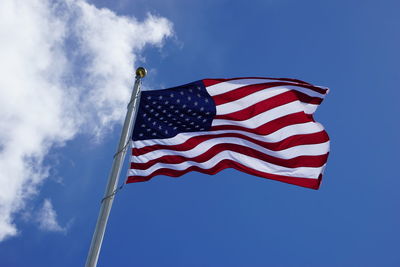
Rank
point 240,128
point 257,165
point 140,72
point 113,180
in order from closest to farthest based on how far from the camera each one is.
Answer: point 113,180 → point 140,72 → point 257,165 → point 240,128

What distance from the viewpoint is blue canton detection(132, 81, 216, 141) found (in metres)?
11.5

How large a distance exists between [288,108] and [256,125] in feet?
3.42

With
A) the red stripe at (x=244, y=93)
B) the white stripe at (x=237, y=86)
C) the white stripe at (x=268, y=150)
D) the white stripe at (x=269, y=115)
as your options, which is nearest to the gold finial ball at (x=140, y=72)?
the white stripe at (x=237, y=86)

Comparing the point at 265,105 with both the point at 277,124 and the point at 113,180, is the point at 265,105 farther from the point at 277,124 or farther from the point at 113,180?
the point at 113,180

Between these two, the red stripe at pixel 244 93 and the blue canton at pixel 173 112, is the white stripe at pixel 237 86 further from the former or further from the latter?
the blue canton at pixel 173 112

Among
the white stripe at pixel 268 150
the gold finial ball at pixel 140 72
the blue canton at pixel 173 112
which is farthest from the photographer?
the white stripe at pixel 268 150

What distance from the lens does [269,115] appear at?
12.3 metres

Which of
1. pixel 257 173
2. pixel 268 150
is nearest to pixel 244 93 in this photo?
pixel 268 150

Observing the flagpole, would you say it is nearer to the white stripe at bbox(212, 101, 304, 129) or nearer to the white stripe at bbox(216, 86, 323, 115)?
the white stripe at bbox(216, 86, 323, 115)

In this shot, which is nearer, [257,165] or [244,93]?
[257,165]

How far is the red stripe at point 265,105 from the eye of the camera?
12203mm

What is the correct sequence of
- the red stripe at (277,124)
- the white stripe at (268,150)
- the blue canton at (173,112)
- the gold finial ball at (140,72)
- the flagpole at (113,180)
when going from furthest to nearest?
the red stripe at (277,124), the white stripe at (268,150), the gold finial ball at (140,72), the blue canton at (173,112), the flagpole at (113,180)

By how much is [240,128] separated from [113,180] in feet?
13.5

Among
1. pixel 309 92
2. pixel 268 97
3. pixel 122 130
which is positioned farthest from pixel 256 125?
pixel 122 130
